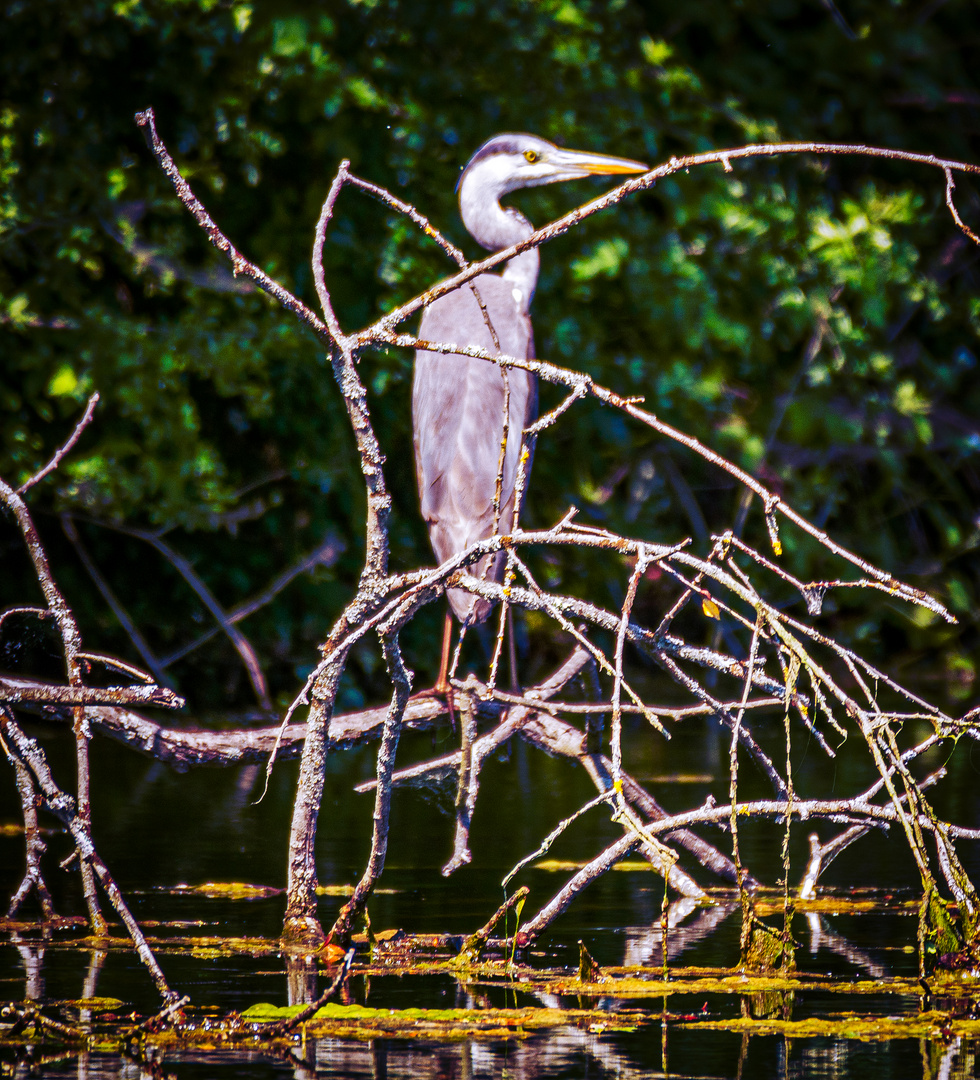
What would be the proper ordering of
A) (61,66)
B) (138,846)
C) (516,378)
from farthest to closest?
1. (61,66)
2. (516,378)
3. (138,846)

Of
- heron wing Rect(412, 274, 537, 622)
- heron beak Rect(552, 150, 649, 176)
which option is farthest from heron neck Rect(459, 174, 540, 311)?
heron wing Rect(412, 274, 537, 622)

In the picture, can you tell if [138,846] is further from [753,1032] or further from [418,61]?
[418,61]

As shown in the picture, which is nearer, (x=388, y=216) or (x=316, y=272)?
(x=316, y=272)

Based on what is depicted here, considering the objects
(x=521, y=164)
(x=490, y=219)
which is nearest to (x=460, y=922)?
(x=490, y=219)

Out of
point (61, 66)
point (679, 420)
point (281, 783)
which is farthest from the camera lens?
point (679, 420)

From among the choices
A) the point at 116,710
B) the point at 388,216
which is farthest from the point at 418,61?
the point at 116,710

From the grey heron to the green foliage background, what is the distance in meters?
2.23

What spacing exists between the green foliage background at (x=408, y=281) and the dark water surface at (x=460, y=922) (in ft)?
5.90

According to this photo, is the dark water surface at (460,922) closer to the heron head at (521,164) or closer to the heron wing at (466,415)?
the heron wing at (466,415)

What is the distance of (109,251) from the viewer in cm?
805

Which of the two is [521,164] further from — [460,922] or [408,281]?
[460,922]

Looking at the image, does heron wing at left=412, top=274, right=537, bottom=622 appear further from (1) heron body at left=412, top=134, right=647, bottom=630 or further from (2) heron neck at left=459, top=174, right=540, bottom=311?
(2) heron neck at left=459, top=174, right=540, bottom=311

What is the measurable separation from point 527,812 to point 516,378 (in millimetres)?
1486

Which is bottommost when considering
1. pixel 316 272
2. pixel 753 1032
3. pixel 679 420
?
pixel 753 1032
